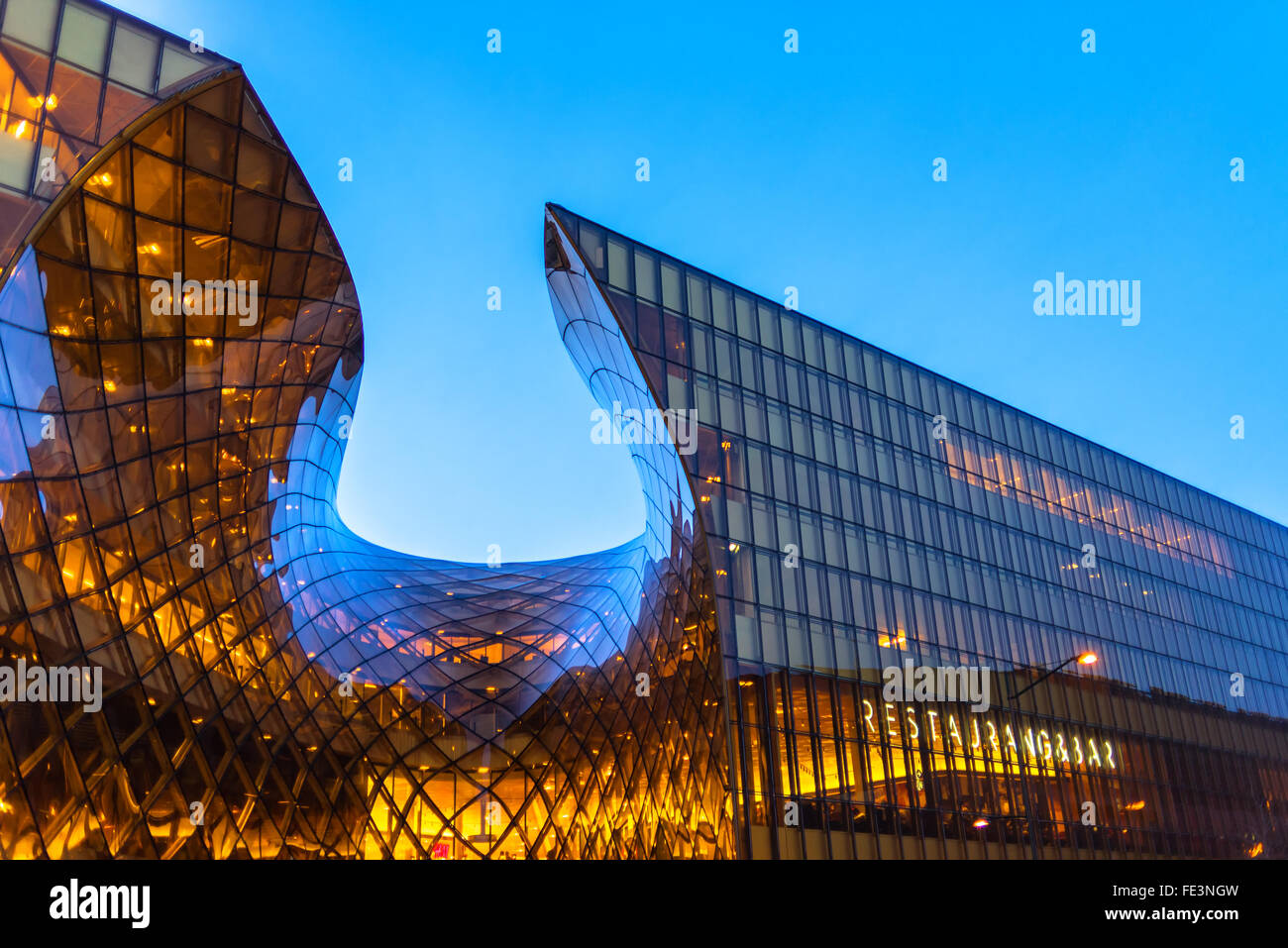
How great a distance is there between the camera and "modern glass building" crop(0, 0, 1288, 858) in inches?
921

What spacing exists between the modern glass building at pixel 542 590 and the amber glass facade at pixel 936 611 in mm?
181

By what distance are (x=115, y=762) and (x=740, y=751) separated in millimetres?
18303

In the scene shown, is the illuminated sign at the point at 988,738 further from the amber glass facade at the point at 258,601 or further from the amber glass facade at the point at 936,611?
the amber glass facade at the point at 258,601

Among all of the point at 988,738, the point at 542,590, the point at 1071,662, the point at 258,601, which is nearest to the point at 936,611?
the point at 988,738

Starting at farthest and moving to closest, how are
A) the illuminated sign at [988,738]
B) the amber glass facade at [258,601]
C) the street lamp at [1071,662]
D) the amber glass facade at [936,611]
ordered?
1. the illuminated sign at [988,738]
2. the amber glass facade at [936,611]
3. the street lamp at [1071,662]
4. the amber glass facade at [258,601]

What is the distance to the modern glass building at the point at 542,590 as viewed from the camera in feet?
76.7

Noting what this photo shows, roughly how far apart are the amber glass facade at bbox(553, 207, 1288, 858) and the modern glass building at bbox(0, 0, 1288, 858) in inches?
7.1

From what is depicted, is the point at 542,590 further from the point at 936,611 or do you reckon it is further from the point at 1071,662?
the point at 1071,662

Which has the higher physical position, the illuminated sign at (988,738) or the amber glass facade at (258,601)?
the amber glass facade at (258,601)

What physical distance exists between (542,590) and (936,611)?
20.2 metres

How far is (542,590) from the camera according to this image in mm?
50125

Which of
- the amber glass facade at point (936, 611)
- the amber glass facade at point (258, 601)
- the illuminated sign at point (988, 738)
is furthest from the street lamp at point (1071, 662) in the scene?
the amber glass facade at point (258, 601)

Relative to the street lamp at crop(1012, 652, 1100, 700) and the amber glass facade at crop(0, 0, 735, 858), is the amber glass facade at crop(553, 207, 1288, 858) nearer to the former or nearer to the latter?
the street lamp at crop(1012, 652, 1100, 700)
